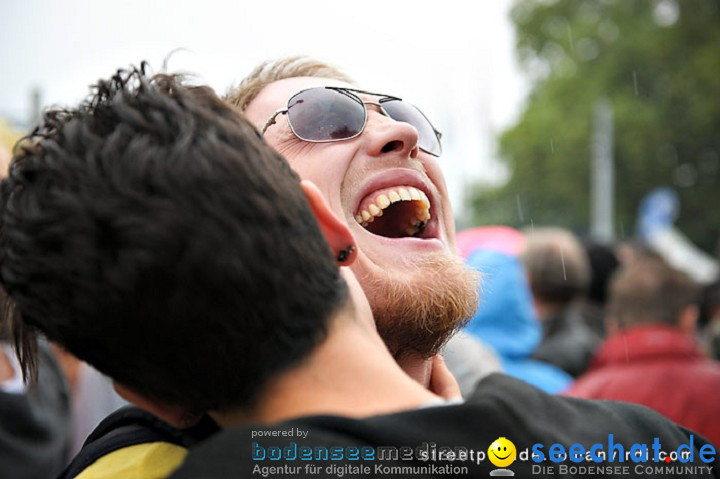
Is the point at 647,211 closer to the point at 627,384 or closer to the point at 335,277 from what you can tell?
the point at 627,384

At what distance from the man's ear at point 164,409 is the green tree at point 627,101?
71.5ft

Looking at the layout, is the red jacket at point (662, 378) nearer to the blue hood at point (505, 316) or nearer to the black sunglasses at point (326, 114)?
the blue hood at point (505, 316)

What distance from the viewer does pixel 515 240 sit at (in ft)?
16.9

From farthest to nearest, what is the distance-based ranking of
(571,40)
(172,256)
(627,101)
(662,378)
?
(571,40) → (627,101) → (662,378) → (172,256)

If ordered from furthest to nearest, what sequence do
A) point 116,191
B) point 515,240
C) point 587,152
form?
point 587,152
point 515,240
point 116,191

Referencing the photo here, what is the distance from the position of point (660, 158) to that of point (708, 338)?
21147mm

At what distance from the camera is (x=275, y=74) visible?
8.37 feet

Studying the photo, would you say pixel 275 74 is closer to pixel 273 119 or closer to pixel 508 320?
pixel 273 119

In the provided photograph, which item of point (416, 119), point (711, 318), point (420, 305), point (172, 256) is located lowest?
point (711, 318)

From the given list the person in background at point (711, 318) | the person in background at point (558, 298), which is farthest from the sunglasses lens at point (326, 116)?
the person in background at point (711, 318)

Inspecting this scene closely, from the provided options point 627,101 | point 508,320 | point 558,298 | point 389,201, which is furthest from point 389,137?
point 627,101

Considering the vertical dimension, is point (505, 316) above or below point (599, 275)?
above

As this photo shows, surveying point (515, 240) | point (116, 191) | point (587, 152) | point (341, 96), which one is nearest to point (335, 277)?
point (116, 191)

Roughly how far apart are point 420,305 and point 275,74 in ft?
3.13
